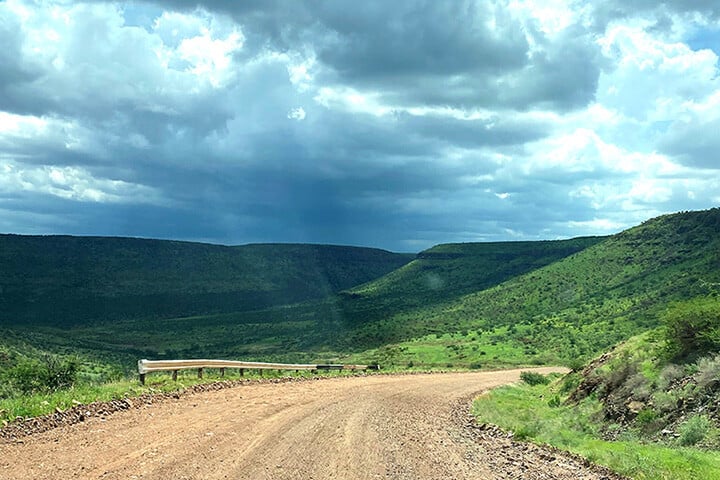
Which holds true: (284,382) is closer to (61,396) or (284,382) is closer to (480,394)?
(480,394)

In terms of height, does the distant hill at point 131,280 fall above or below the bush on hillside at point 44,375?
above

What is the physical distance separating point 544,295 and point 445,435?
3088 inches

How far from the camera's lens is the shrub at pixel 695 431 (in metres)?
13.4

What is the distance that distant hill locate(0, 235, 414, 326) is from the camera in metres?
137

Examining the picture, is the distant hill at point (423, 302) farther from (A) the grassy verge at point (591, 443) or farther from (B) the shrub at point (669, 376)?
(A) the grassy verge at point (591, 443)

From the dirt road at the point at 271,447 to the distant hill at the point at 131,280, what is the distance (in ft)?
383

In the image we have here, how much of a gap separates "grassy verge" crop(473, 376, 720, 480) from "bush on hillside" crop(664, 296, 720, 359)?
10.7 feet

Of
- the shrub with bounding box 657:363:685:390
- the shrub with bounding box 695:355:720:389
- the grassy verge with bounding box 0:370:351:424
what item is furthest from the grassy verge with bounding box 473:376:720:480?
the grassy verge with bounding box 0:370:351:424

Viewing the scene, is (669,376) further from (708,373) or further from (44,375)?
(44,375)

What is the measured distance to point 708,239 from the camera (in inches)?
3253

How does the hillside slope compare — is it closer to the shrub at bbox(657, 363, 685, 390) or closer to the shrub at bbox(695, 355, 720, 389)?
the shrub at bbox(657, 363, 685, 390)

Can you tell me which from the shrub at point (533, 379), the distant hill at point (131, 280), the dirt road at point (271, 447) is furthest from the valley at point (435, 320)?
the dirt road at point (271, 447)

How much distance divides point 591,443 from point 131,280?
159 m

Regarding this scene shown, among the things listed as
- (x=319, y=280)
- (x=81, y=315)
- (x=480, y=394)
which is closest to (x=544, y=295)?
(x=480, y=394)
